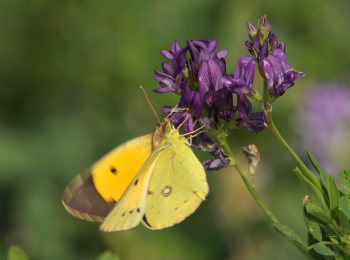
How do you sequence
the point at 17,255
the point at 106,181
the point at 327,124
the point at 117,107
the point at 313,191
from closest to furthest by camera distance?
the point at 313,191
the point at 17,255
the point at 106,181
the point at 327,124
the point at 117,107

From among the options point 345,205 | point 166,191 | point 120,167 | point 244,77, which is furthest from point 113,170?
point 345,205

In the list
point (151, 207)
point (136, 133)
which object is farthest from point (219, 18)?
point (151, 207)

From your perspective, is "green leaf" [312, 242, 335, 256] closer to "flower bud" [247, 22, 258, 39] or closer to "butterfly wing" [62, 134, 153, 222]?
"flower bud" [247, 22, 258, 39]

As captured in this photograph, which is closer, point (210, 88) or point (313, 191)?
point (313, 191)

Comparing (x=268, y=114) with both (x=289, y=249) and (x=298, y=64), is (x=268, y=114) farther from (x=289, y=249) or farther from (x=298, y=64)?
(x=298, y=64)

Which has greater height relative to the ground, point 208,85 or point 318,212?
point 208,85

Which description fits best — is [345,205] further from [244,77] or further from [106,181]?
[106,181]
